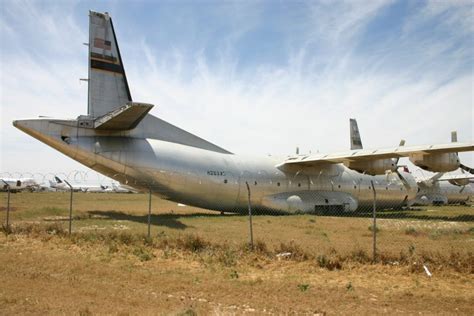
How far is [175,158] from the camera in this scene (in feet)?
73.1

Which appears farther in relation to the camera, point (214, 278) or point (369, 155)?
point (369, 155)

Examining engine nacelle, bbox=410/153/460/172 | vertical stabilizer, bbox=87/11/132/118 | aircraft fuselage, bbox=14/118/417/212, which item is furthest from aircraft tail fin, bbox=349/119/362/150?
vertical stabilizer, bbox=87/11/132/118

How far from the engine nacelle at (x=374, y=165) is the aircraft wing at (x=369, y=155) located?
0.78 metres

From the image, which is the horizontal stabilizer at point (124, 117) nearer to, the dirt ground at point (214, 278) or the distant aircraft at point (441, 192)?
the dirt ground at point (214, 278)

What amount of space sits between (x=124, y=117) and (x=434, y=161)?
18.5m

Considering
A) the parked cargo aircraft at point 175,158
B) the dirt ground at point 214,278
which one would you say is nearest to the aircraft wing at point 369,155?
the parked cargo aircraft at point 175,158

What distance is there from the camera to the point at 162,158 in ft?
71.6

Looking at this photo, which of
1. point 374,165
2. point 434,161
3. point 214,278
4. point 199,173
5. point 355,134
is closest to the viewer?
point 214,278

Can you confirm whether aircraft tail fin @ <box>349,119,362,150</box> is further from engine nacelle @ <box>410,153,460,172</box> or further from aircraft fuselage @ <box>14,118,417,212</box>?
engine nacelle @ <box>410,153,460,172</box>

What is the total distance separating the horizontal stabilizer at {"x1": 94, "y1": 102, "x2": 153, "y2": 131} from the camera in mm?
18594

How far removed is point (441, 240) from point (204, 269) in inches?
369

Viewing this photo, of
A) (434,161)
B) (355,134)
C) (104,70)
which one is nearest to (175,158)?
(104,70)

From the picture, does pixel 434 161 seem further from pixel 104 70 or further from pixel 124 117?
pixel 104 70

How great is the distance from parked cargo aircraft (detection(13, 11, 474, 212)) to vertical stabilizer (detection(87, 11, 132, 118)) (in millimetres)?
48
